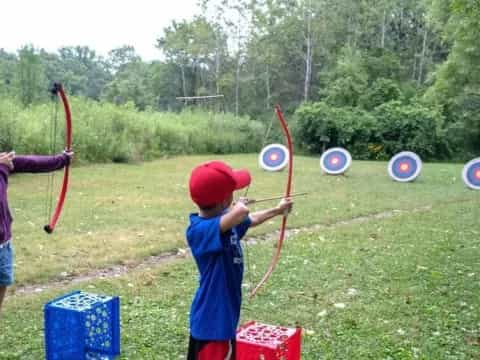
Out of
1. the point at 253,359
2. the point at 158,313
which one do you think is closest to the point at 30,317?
the point at 158,313

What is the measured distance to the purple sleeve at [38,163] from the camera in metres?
3.24

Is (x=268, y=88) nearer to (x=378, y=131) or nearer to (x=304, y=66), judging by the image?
(x=304, y=66)

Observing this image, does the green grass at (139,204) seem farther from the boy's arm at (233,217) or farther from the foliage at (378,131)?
the foliage at (378,131)

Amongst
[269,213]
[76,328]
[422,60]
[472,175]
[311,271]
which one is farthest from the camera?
[422,60]

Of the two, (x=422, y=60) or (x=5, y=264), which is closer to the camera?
(x=5, y=264)

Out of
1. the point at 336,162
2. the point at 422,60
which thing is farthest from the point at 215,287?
the point at 422,60

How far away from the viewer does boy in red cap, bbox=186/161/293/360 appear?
227 cm

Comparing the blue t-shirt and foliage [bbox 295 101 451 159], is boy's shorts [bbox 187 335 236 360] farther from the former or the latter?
foliage [bbox 295 101 451 159]

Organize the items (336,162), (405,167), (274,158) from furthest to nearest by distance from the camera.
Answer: (274,158) → (336,162) → (405,167)

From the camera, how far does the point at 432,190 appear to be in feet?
38.1

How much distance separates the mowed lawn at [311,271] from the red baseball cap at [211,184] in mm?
1454

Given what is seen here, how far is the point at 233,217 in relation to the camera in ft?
7.22

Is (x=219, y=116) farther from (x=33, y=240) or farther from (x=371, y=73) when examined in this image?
(x=33, y=240)

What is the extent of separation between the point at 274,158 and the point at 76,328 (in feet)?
39.4
